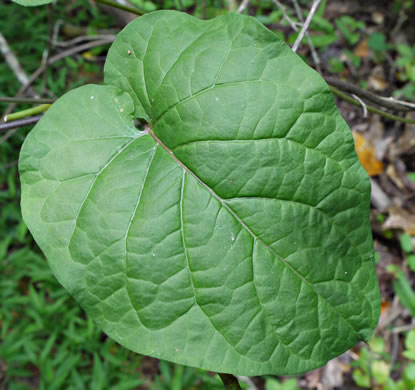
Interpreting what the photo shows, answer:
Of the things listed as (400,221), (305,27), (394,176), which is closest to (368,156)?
(394,176)

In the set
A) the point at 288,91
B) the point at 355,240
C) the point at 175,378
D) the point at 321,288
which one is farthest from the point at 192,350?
the point at 175,378

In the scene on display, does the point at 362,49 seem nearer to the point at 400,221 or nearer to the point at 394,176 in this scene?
the point at 394,176

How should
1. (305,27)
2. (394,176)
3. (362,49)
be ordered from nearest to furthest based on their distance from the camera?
(305,27), (394,176), (362,49)

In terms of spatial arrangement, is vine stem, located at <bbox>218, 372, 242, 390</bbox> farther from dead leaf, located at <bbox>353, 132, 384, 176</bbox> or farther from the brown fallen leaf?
dead leaf, located at <bbox>353, 132, 384, 176</bbox>

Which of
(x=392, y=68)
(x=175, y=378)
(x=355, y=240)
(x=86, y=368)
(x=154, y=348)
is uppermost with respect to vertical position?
(x=355, y=240)

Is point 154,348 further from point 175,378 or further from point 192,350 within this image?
point 175,378
